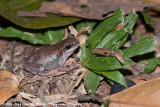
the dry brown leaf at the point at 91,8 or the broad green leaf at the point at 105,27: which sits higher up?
the dry brown leaf at the point at 91,8

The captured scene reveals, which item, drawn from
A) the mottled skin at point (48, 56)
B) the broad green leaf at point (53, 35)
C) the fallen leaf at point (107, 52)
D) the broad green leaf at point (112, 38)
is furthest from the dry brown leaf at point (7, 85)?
the broad green leaf at point (112, 38)

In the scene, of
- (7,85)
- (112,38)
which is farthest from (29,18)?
(112,38)

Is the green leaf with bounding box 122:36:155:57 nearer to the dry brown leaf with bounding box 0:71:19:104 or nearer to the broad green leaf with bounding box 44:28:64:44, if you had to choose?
the broad green leaf with bounding box 44:28:64:44

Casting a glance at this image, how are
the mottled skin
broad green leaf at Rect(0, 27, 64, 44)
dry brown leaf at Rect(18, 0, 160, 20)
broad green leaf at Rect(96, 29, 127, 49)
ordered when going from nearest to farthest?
broad green leaf at Rect(96, 29, 127, 49)
dry brown leaf at Rect(18, 0, 160, 20)
the mottled skin
broad green leaf at Rect(0, 27, 64, 44)

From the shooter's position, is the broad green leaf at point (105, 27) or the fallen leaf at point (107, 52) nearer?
the fallen leaf at point (107, 52)

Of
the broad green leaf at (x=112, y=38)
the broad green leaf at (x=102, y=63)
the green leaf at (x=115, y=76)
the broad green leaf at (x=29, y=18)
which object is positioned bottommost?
the green leaf at (x=115, y=76)

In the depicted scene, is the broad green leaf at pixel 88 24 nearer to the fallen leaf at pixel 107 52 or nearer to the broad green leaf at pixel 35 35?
the broad green leaf at pixel 35 35

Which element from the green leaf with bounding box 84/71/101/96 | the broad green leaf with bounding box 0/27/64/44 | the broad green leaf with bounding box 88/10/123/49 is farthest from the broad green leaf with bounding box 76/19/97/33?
the green leaf with bounding box 84/71/101/96

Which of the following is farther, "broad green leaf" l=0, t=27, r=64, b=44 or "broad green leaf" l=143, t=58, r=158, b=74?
"broad green leaf" l=0, t=27, r=64, b=44
